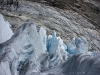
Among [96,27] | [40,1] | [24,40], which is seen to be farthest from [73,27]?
[24,40]

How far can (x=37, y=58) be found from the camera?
446 centimetres

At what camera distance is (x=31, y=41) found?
15.3 ft

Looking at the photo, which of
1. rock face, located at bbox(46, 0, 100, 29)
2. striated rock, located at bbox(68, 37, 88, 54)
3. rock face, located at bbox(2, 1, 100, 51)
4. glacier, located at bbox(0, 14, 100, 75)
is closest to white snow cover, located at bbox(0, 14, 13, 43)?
glacier, located at bbox(0, 14, 100, 75)

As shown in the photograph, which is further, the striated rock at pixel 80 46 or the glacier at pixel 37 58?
the striated rock at pixel 80 46

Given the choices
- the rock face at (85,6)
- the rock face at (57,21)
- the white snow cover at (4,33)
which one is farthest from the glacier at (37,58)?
the rock face at (85,6)

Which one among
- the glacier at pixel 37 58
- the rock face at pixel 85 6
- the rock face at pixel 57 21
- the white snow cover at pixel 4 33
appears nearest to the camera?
the glacier at pixel 37 58

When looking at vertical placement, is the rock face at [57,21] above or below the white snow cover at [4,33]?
below

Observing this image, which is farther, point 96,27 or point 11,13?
point 96,27

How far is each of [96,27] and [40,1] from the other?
8.21 feet

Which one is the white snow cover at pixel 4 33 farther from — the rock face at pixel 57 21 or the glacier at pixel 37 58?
the rock face at pixel 57 21

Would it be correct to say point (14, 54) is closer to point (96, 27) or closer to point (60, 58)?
point (60, 58)

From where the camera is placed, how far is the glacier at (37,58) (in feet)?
9.69

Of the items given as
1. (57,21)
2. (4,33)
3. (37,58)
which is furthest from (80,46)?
(57,21)

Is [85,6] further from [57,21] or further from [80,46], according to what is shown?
[80,46]
